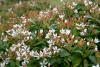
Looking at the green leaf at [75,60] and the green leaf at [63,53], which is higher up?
the green leaf at [63,53]

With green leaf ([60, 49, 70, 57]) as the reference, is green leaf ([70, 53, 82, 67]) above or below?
below

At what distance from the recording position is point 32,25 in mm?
5348

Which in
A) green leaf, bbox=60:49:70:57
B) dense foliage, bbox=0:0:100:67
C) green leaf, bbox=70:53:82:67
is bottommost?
green leaf, bbox=70:53:82:67

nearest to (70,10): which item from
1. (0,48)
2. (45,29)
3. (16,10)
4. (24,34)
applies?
(45,29)

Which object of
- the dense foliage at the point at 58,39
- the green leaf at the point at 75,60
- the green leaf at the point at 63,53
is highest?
the dense foliage at the point at 58,39

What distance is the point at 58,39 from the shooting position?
4496 millimetres

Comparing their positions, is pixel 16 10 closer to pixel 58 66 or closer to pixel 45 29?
pixel 45 29

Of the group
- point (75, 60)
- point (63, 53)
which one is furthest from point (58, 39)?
point (75, 60)

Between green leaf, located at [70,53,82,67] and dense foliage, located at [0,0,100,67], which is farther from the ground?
dense foliage, located at [0,0,100,67]

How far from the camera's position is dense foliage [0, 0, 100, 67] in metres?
4.44

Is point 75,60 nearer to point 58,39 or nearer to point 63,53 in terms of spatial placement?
point 63,53

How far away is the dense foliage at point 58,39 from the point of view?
4438 millimetres

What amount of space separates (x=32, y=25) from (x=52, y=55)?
105 cm

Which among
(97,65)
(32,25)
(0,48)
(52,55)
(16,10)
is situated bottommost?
(97,65)
